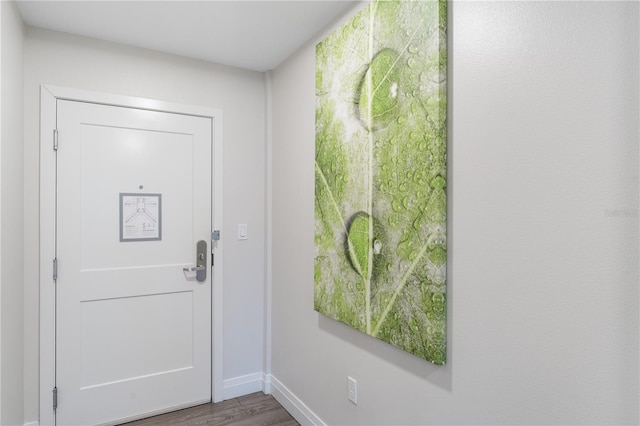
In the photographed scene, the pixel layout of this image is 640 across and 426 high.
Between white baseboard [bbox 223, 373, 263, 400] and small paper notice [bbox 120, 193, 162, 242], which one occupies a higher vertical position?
small paper notice [bbox 120, 193, 162, 242]

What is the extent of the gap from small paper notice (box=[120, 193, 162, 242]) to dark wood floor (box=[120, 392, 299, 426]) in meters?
1.14

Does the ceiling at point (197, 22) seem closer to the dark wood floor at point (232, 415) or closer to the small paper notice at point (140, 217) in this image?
the small paper notice at point (140, 217)

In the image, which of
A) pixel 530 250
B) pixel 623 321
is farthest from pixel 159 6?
pixel 623 321

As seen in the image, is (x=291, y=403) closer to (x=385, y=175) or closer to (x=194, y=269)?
(x=194, y=269)

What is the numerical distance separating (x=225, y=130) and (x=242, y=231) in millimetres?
720

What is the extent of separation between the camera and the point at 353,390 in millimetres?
1849

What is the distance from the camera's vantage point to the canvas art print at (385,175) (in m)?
1.37

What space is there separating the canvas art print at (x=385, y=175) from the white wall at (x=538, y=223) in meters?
0.07

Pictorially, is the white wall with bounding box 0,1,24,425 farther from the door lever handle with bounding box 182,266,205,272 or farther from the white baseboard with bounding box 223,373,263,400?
the white baseboard with bounding box 223,373,263,400

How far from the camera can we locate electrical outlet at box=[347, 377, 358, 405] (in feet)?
6.01

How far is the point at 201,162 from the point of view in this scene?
251 centimetres

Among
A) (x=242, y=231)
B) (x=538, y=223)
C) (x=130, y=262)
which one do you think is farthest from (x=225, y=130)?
(x=538, y=223)

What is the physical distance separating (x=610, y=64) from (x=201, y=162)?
220 centimetres

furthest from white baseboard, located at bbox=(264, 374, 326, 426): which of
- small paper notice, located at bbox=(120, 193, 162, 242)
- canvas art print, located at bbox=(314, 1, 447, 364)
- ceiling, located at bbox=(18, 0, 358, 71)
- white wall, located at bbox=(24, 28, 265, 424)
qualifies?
ceiling, located at bbox=(18, 0, 358, 71)
